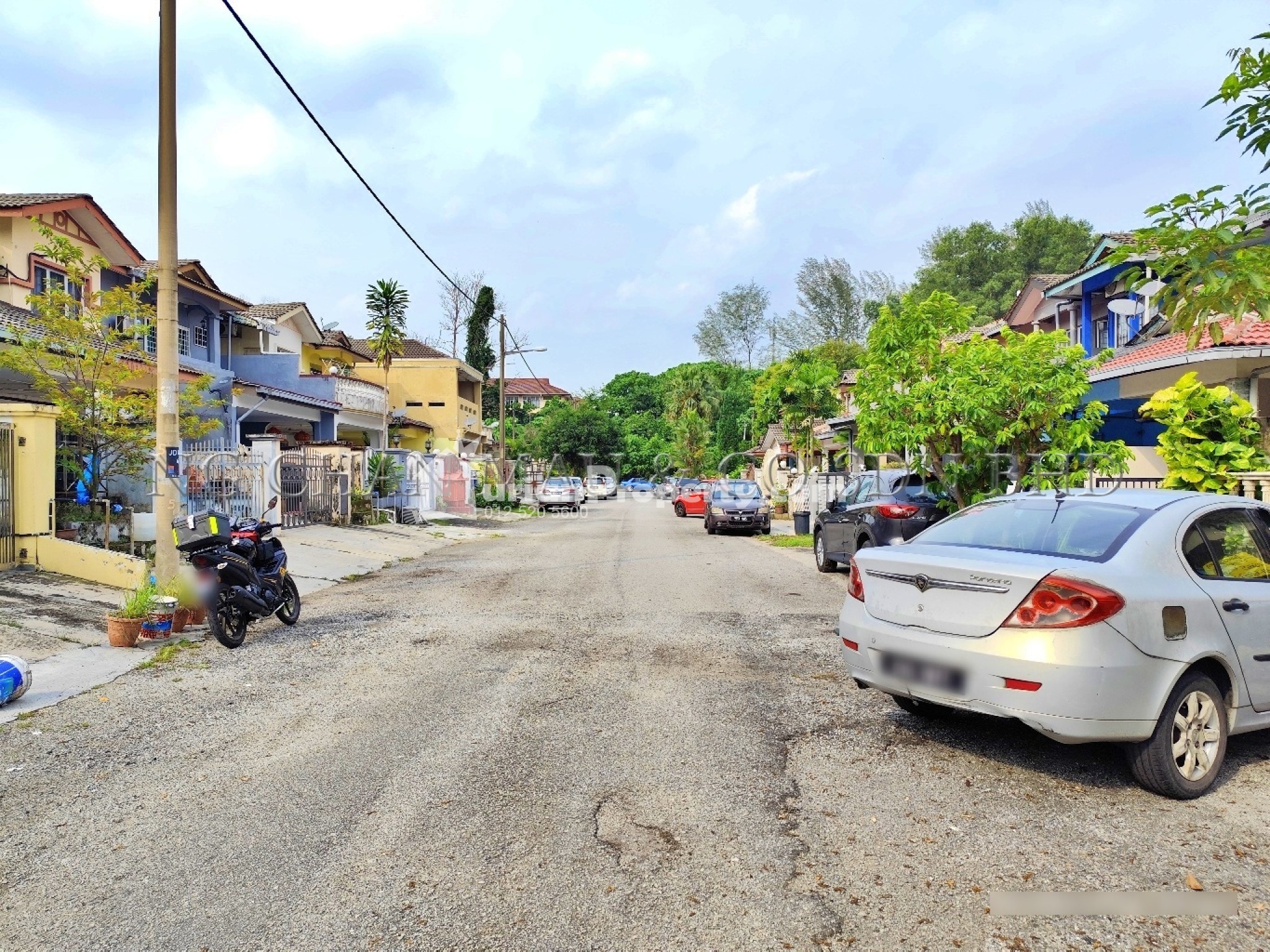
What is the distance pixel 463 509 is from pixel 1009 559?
1241 inches

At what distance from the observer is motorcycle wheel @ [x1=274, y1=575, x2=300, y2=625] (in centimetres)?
980

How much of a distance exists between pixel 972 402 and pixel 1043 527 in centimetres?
792

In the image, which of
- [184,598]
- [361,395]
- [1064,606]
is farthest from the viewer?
[361,395]

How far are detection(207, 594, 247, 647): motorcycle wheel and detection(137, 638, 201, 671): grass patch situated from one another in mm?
232

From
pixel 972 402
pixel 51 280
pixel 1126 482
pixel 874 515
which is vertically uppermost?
pixel 51 280

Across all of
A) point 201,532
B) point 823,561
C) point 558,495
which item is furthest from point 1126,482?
point 558,495

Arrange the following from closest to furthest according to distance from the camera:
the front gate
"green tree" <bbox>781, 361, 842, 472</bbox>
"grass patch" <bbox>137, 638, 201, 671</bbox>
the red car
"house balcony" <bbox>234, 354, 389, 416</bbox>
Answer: "grass patch" <bbox>137, 638, 201, 671</bbox>
the front gate
"house balcony" <bbox>234, 354, 389, 416</bbox>
"green tree" <bbox>781, 361, 842, 472</bbox>
the red car

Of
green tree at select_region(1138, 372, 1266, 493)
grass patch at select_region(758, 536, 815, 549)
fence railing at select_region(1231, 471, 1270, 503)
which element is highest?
green tree at select_region(1138, 372, 1266, 493)

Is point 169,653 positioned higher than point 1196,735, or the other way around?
point 1196,735

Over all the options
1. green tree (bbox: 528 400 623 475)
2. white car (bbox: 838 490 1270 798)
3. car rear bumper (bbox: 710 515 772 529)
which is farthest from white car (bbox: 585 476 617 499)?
white car (bbox: 838 490 1270 798)

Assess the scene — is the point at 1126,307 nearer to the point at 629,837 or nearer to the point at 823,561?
the point at 823,561

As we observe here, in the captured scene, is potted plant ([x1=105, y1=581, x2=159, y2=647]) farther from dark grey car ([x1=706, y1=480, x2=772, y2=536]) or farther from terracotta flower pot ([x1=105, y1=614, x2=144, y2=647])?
dark grey car ([x1=706, y1=480, x2=772, y2=536])

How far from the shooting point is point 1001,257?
55.6 metres

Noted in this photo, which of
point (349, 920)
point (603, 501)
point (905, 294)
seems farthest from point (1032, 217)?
point (349, 920)
